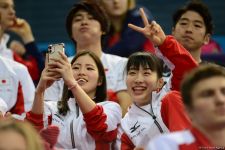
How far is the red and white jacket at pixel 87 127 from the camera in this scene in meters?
4.55

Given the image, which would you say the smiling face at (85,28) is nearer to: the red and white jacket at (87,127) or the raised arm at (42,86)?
the red and white jacket at (87,127)

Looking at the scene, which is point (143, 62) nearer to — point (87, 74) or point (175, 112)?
point (87, 74)

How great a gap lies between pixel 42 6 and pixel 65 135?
521 centimetres

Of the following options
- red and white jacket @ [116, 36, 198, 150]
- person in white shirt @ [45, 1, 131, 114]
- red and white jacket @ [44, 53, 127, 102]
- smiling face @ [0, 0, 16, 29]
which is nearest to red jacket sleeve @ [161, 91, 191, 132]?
red and white jacket @ [116, 36, 198, 150]

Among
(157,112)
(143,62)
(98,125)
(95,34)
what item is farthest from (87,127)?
(95,34)

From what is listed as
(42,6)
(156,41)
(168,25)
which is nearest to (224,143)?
(156,41)

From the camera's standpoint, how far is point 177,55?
4453mm

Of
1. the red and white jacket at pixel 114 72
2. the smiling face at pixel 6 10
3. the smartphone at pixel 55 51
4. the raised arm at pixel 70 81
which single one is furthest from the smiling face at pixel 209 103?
the smiling face at pixel 6 10

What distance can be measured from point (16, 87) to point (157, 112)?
1554mm

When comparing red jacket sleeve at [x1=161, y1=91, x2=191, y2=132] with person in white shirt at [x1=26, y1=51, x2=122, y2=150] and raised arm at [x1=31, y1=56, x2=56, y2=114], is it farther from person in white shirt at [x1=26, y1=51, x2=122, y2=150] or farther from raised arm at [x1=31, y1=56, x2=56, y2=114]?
raised arm at [x1=31, y1=56, x2=56, y2=114]

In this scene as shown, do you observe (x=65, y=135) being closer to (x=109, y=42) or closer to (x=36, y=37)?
(x=109, y=42)

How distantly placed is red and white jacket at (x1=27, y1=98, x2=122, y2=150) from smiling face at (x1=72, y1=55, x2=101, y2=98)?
7.2 inches

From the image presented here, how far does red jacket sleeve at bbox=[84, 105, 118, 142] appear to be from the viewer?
4484mm

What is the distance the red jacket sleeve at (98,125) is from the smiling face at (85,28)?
1.37 metres
